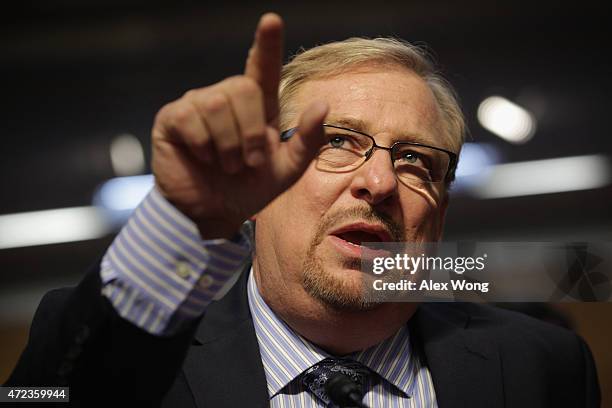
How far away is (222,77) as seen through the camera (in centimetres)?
162

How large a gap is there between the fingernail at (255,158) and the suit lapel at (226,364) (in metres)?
0.51

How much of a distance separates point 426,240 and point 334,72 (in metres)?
0.38

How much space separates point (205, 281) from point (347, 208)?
422 mm

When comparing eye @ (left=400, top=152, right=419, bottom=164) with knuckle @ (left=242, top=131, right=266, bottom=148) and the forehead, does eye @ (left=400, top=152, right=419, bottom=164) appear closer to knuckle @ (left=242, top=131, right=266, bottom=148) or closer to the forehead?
the forehead

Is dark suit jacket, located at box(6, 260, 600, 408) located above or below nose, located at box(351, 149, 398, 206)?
below

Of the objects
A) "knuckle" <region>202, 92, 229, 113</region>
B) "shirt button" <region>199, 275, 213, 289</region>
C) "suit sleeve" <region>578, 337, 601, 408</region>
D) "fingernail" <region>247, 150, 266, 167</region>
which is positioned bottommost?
"suit sleeve" <region>578, 337, 601, 408</region>

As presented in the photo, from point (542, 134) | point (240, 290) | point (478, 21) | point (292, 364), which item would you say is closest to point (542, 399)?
point (292, 364)

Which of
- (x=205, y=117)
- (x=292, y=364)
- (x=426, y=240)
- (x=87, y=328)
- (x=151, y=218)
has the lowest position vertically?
(x=292, y=364)

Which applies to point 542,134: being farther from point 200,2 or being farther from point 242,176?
point 242,176

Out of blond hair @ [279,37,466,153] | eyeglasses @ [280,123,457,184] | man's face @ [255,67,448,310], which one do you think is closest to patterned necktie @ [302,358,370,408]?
man's face @ [255,67,448,310]

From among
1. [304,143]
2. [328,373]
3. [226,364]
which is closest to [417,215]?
[328,373]

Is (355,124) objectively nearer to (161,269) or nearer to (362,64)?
(362,64)

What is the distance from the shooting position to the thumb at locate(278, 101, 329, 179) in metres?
0.69

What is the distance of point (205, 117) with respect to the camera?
0.68m
